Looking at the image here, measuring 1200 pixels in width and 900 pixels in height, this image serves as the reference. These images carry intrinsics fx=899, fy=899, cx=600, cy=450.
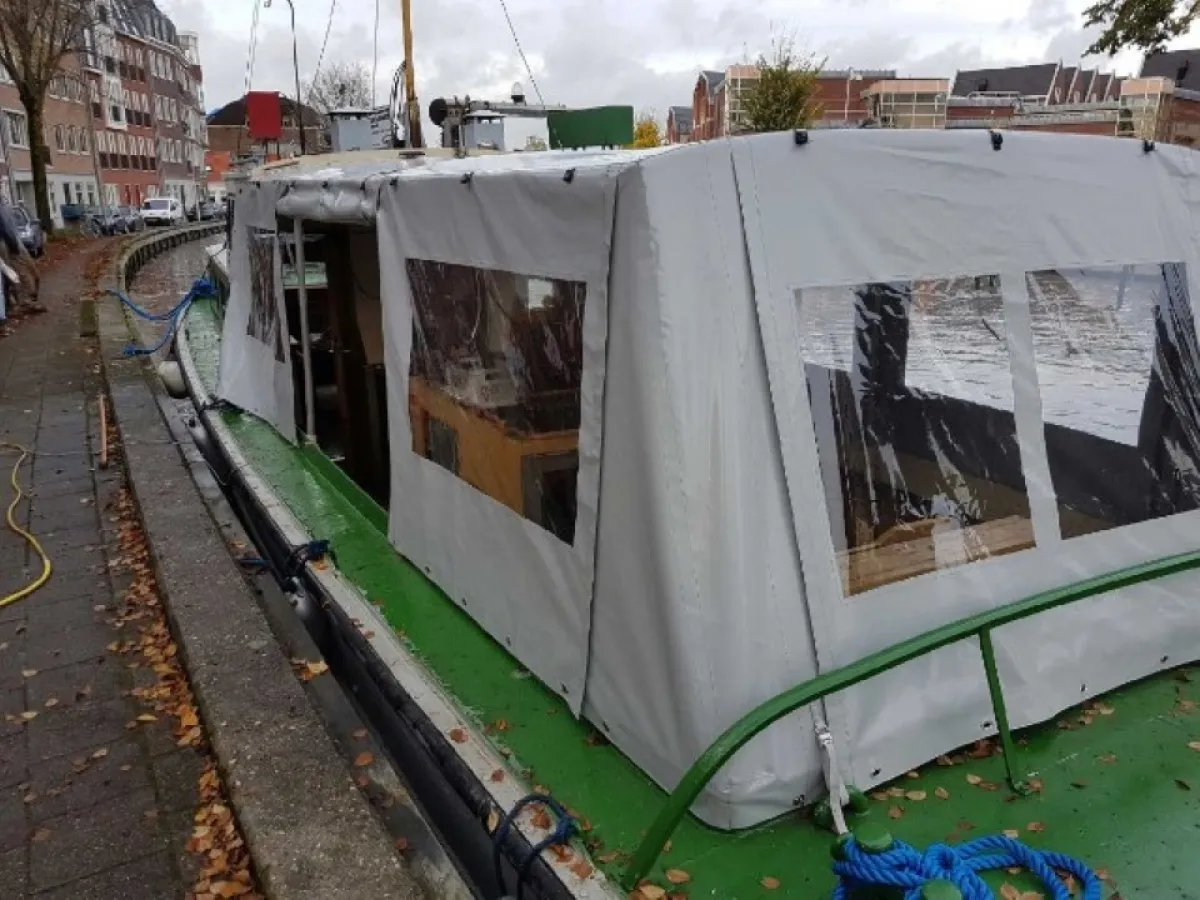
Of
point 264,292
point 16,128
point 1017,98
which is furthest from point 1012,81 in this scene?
point 264,292

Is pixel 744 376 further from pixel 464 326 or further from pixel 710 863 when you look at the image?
pixel 464 326

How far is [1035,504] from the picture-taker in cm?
302

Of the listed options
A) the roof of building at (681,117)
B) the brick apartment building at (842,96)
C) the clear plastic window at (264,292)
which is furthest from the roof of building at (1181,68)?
the clear plastic window at (264,292)

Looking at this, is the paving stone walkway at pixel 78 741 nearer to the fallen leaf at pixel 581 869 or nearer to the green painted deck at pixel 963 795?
the green painted deck at pixel 963 795

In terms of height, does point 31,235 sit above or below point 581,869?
above

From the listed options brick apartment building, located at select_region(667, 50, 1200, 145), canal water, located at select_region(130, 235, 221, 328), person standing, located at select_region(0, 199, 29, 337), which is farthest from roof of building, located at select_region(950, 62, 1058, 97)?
person standing, located at select_region(0, 199, 29, 337)

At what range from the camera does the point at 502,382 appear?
360 cm

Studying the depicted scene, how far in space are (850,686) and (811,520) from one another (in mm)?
483

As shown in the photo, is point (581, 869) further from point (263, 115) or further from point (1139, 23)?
point (1139, 23)

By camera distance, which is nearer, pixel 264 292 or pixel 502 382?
pixel 502 382

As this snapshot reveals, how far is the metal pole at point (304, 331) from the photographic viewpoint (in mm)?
6057

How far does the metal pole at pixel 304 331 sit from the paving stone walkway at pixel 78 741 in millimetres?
1517

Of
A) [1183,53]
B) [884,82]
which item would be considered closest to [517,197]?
[884,82]

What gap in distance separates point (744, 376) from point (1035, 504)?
3.97ft
